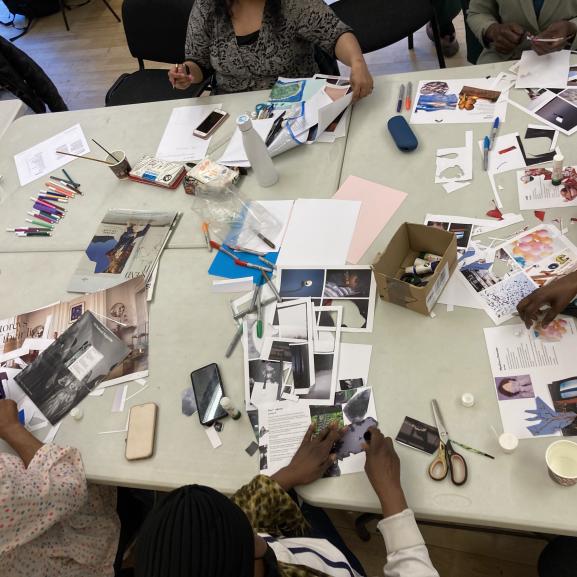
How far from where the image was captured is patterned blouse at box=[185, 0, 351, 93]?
192 cm

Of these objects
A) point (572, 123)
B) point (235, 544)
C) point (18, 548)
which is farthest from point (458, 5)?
point (18, 548)

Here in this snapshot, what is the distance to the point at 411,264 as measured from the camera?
4.50 feet

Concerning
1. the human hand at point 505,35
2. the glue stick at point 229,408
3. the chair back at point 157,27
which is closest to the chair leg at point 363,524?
the glue stick at point 229,408

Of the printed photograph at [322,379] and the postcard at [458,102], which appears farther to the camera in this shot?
the postcard at [458,102]

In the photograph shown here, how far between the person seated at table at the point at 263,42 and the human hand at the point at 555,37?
56 cm

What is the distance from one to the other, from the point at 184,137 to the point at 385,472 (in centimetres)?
148

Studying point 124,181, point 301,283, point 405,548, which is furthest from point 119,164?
point 405,548

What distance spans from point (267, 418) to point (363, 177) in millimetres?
834

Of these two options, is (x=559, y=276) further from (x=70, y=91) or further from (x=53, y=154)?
(x=70, y=91)

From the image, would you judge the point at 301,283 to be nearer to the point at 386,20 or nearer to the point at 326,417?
the point at 326,417

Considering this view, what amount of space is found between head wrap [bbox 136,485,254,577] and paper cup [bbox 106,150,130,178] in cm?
137

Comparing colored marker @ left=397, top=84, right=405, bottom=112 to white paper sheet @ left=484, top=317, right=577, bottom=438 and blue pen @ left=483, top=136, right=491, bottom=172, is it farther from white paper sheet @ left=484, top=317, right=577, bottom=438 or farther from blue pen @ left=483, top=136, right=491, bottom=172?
white paper sheet @ left=484, top=317, right=577, bottom=438

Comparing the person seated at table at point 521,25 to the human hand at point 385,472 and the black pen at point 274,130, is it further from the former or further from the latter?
the human hand at point 385,472

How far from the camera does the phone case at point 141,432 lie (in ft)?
4.04
